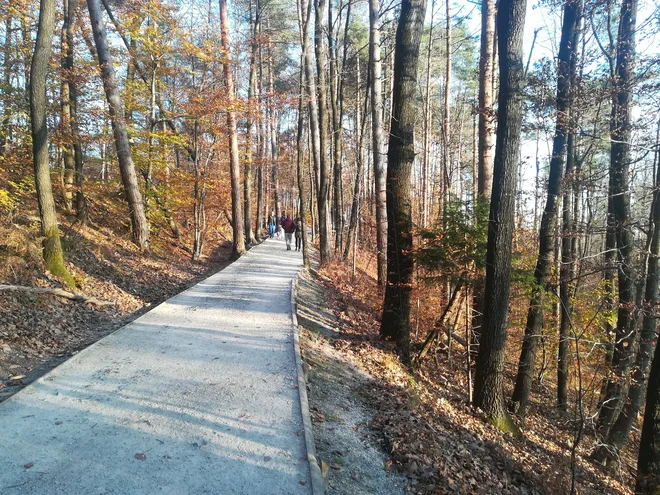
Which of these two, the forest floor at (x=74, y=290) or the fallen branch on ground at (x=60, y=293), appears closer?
the forest floor at (x=74, y=290)

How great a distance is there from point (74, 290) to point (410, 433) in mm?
7080

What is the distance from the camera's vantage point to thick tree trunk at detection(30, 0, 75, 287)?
7574 mm

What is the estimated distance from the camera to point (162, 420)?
12.6 ft

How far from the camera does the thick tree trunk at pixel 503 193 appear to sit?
6.20 meters

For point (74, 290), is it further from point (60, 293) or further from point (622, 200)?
point (622, 200)

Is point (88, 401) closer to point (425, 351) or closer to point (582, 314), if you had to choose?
point (425, 351)

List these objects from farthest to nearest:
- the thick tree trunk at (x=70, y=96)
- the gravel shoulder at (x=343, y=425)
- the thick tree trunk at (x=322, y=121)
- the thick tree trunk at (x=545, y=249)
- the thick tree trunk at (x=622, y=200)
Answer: the thick tree trunk at (x=322, y=121)
the thick tree trunk at (x=70, y=96)
the thick tree trunk at (x=545, y=249)
the thick tree trunk at (x=622, y=200)
the gravel shoulder at (x=343, y=425)

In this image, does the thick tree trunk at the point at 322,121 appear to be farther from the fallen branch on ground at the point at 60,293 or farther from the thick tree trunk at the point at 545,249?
the fallen branch on ground at the point at 60,293

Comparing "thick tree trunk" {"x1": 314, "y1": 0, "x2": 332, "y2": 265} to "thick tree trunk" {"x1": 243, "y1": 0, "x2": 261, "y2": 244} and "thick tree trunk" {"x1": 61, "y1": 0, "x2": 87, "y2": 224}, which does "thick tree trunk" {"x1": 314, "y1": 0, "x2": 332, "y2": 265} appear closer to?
"thick tree trunk" {"x1": 243, "y1": 0, "x2": 261, "y2": 244}

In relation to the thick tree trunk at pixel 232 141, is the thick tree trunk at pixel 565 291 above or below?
below

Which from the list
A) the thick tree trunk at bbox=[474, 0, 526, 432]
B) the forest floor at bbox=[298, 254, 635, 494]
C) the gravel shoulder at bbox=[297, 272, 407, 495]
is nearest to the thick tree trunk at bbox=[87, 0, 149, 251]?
the forest floor at bbox=[298, 254, 635, 494]

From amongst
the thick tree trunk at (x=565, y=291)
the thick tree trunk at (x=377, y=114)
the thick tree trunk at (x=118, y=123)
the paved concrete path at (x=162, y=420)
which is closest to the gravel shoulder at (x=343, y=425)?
the paved concrete path at (x=162, y=420)

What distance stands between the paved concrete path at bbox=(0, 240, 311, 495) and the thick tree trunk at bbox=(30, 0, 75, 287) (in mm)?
2988

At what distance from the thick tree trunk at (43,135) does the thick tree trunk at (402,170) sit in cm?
660
